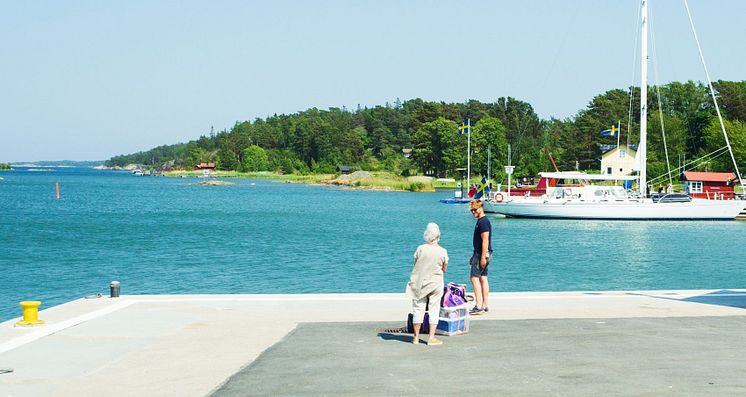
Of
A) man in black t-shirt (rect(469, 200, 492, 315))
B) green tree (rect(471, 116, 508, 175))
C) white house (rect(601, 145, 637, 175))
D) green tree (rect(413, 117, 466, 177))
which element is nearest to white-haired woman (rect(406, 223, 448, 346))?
man in black t-shirt (rect(469, 200, 492, 315))

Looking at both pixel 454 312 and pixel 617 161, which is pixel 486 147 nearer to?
pixel 617 161

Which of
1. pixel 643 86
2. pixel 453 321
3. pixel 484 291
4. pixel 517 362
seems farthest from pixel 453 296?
pixel 643 86

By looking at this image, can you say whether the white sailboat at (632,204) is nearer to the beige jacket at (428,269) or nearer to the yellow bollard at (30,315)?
the beige jacket at (428,269)

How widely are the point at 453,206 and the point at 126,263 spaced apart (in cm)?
6052

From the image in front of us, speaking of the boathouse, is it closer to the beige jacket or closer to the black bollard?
the black bollard

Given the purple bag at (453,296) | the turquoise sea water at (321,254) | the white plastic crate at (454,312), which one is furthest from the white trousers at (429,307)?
the turquoise sea water at (321,254)

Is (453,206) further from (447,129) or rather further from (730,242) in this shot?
(447,129)

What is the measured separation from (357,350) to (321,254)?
32456 millimetres

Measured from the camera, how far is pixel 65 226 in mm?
64750

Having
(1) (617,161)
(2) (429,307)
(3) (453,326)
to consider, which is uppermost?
(1) (617,161)

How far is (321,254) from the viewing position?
43.2 metres

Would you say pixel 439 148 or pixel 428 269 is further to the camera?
pixel 439 148

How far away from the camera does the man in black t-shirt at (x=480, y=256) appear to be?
13352 mm

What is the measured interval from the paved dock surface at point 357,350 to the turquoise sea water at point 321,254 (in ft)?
40.6
